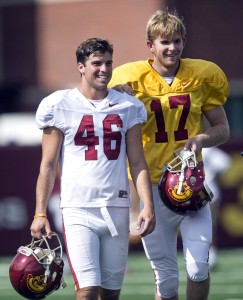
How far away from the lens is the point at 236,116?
75.6ft

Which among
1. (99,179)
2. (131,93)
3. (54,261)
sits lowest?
(54,261)

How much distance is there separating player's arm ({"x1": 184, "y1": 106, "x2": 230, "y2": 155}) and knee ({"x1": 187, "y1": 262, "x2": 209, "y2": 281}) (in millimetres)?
684

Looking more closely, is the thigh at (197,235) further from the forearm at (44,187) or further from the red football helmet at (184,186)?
the forearm at (44,187)

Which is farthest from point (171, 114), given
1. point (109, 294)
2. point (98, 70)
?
point (109, 294)

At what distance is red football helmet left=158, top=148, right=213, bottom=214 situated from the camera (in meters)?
6.75

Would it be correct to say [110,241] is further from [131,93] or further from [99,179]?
[131,93]

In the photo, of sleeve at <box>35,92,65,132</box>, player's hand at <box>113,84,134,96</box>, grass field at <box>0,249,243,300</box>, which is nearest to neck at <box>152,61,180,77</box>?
player's hand at <box>113,84,134,96</box>

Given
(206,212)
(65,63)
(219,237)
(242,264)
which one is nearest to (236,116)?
(65,63)

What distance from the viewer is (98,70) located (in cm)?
657

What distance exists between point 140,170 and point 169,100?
59 centimetres

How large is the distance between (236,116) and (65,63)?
4259mm

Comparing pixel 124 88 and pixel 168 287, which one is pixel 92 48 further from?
pixel 168 287

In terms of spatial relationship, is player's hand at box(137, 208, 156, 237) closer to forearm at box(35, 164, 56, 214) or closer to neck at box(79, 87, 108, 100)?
forearm at box(35, 164, 56, 214)

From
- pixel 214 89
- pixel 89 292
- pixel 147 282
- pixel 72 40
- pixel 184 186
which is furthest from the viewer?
pixel 72 40
